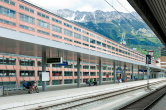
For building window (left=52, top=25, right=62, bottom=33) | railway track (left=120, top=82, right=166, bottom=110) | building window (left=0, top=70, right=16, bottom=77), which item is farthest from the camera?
building window (left=52, top=25, right=62, bottom=33)

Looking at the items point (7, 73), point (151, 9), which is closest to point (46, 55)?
point (151, 9)

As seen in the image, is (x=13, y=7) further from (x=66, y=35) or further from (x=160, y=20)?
(x=160, y=20)

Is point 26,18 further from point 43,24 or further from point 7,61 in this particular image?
point 7,61

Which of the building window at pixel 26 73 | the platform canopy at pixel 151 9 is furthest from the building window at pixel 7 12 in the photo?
the platform canopy at pixel 151 9

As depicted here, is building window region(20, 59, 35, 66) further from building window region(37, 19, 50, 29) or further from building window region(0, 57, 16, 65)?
building window region(37, 19, 50, 29)

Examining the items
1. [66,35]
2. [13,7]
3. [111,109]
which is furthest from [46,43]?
[66,35]

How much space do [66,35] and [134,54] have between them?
76.2m

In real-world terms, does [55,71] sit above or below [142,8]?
below

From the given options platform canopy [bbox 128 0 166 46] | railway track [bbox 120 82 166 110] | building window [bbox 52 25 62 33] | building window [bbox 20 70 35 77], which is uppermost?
building window [bbox 52 25 62 33]

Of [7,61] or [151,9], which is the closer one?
[151,9]

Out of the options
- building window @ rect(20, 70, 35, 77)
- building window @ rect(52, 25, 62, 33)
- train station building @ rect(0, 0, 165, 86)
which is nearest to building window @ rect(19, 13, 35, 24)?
train station building @ rect(0, 0, 165, 86)

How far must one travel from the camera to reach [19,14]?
4569cm

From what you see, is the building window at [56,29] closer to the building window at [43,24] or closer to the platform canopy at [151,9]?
the building window at [43,24]

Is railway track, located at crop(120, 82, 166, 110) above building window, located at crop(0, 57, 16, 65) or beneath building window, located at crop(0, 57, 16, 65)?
beneath
